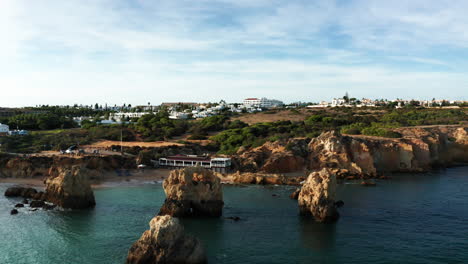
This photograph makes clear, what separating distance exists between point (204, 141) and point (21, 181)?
3062 cm

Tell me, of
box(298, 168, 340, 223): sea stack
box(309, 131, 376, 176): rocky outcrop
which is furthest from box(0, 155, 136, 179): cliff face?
box(298, 168, 340, 223): sea stack

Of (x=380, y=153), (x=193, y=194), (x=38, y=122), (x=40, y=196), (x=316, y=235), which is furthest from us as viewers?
(x=38, y=122)

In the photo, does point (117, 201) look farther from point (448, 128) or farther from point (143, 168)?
point (448, 128)

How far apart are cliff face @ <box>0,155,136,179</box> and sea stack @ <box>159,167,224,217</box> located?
18.2 m

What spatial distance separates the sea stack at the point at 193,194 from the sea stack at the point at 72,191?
24.7 ft

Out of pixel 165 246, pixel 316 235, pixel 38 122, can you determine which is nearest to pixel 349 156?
pixel 316 235

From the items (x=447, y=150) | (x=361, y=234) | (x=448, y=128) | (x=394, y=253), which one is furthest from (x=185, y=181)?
(x=448, y=128)

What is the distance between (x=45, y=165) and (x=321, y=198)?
107ft

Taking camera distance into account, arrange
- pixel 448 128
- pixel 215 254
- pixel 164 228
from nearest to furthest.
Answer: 1. pixel 164 228
2. pixel 215 254
3. pixel 448 128

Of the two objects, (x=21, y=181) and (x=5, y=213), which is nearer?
(x=5, y=213)

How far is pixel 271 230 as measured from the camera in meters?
26.5

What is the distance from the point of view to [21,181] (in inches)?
1692

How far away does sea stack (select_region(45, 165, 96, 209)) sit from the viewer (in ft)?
107

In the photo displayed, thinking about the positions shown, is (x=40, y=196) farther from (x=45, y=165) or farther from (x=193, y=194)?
(x=193, y=194)
